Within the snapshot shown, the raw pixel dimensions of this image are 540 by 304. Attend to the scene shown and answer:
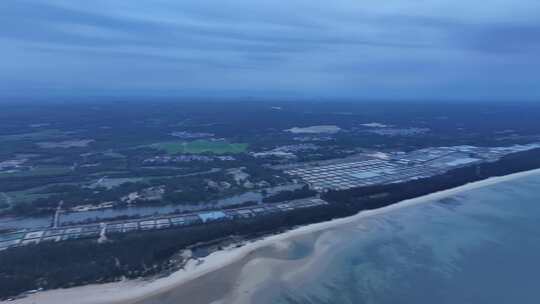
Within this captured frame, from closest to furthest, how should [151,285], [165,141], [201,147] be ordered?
[151,285], [201,147], [165,141]

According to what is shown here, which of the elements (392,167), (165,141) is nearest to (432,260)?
(392,167)

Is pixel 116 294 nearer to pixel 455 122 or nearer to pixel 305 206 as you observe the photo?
pixel 305 206

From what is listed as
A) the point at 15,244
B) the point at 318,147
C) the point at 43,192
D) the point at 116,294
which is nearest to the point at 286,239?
the point at 116,294

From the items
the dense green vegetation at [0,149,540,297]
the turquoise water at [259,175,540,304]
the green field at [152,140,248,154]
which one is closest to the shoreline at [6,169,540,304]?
the dense green vegetation at [0,149,540,297]

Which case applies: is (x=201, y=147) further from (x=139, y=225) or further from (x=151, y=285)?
(x=151, y=285)

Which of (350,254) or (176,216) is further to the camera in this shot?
(176,216)
